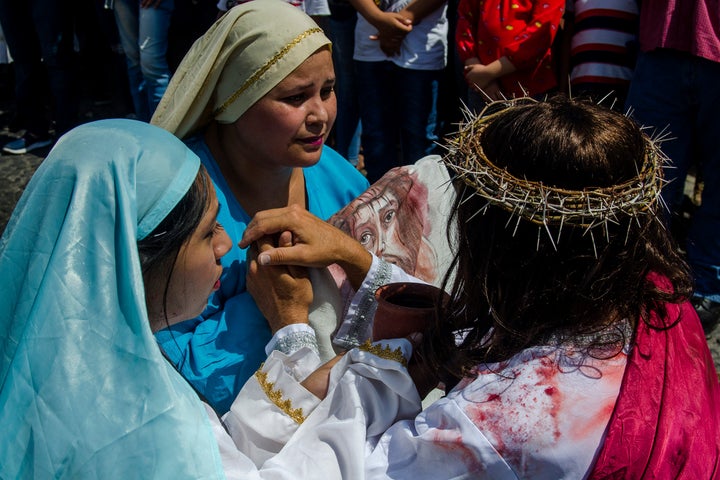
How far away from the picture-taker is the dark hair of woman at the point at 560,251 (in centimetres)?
144

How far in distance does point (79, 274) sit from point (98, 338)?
134 mm

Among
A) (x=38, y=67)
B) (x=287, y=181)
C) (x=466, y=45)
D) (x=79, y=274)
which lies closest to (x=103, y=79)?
(x=38, y=67)

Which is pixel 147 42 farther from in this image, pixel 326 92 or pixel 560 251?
pixel 560 251

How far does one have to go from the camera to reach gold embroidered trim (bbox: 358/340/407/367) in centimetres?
172

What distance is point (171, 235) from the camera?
1.64 metres

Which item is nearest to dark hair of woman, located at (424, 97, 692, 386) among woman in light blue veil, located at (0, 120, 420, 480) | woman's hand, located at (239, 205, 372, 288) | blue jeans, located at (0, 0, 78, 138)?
woman in light blue veil, located at (0, 120, 420, 480)

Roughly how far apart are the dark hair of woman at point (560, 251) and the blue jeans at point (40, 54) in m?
5.18

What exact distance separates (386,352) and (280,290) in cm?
49

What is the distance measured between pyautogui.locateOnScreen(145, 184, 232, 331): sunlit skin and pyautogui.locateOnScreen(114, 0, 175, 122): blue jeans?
3957 mm

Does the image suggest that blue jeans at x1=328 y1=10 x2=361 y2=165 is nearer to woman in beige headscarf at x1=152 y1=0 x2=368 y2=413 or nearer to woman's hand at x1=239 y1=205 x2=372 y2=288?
woman in beige headscarf at x1=152 y1=0 x2=368 y2=413

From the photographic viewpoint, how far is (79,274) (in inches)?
57.7

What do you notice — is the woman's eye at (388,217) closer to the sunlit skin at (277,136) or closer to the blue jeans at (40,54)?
the sunlit skin at (277,136)

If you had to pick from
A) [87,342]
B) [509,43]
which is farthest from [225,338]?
[509,43]

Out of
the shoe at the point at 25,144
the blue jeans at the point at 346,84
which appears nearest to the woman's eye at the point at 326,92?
the blue jeans at the point at 346,84
